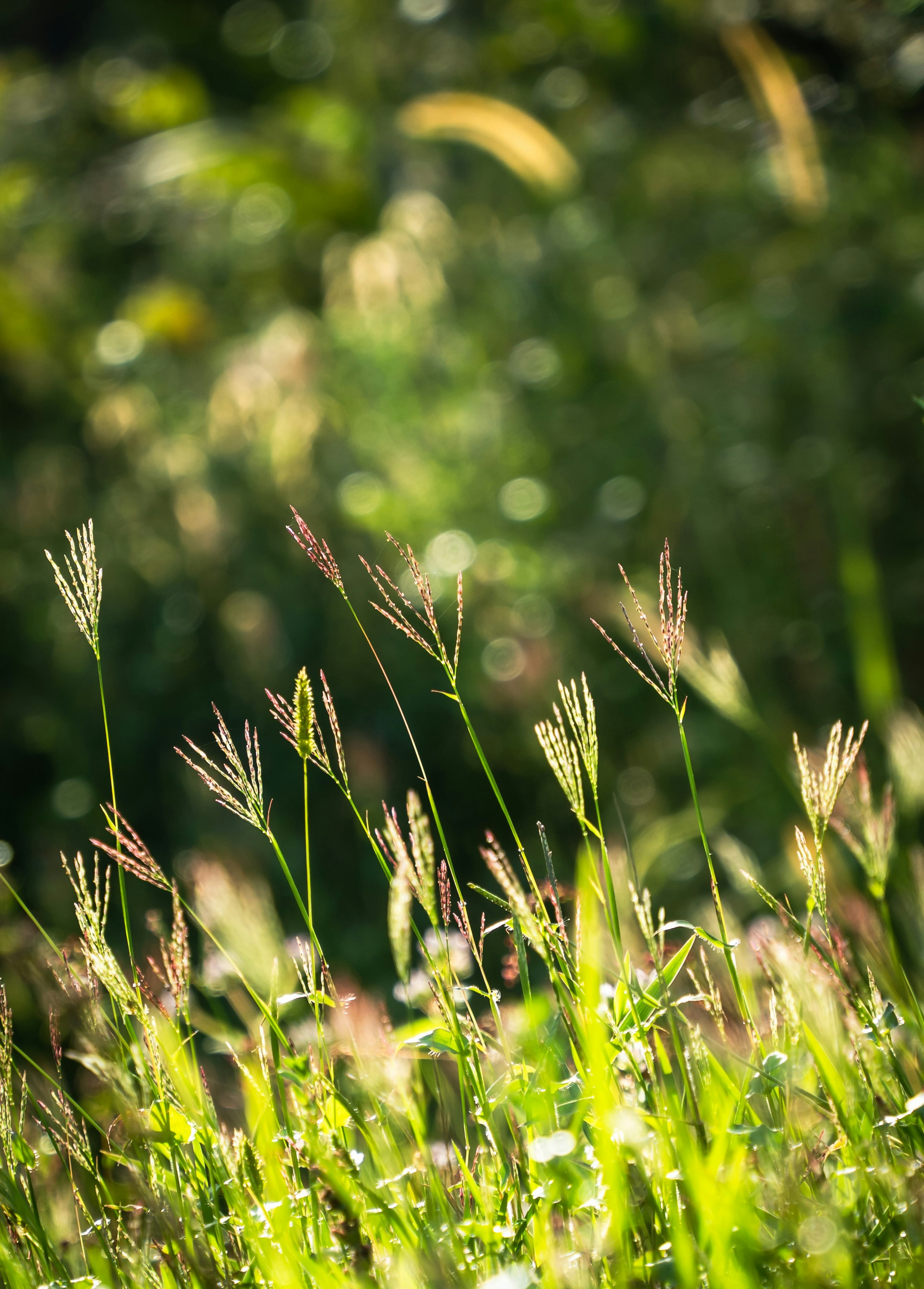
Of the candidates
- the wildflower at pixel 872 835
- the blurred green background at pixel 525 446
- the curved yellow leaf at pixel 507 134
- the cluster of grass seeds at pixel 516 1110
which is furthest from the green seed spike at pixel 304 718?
the curved yellow leaf at pixel 507 134

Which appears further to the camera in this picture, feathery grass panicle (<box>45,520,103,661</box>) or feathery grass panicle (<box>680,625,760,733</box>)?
feathery grass panicle (<box>680,625,760,733</box>)

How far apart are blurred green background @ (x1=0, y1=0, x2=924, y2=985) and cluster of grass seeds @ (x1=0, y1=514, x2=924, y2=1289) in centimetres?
104

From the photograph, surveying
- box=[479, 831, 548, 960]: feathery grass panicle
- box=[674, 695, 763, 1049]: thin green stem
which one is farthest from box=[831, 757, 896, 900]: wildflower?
box=[479, 831, 548, 960]: feathery grass panicle

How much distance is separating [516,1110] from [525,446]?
215 cm

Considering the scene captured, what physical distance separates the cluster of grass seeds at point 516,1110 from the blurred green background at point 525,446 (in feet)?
3.43

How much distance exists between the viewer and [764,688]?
95.6 inches

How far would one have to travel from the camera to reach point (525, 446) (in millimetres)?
2787

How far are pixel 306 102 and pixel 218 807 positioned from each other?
9.96 feet

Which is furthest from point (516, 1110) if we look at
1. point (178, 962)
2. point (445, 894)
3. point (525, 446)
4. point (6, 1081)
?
point (525, 446)

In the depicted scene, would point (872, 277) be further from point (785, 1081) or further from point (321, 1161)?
point (321, 1161)

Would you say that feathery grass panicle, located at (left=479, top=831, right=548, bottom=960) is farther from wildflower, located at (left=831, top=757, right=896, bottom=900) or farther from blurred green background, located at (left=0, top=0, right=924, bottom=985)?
blurred green background, located at (left=0, top=0, right=924, bottom=985)

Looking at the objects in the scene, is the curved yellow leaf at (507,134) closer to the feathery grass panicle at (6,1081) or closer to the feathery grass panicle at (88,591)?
the feathery grass panicle at (88,591)

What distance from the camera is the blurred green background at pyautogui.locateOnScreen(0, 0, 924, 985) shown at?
101 inches

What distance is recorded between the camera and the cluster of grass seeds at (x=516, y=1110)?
0.71m
